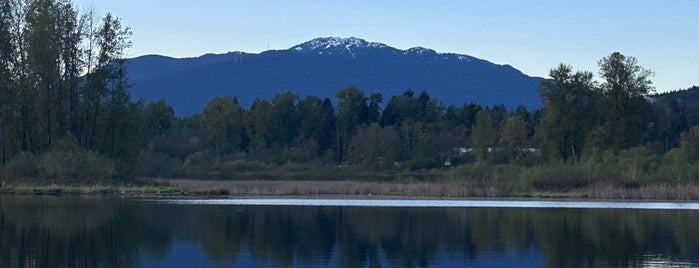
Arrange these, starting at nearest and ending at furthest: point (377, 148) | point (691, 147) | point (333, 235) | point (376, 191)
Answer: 1. point (333, 235)
2. point (376, 191)
3. point (691, 147)
4. point (377, 148)

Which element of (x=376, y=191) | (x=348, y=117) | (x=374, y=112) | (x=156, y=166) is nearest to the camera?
(x=376, y=191)

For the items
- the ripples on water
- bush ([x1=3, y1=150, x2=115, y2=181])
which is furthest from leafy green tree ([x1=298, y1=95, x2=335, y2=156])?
the ripples on water

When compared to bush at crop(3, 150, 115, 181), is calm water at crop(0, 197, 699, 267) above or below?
below

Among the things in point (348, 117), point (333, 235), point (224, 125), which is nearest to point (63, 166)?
point (333, 235)

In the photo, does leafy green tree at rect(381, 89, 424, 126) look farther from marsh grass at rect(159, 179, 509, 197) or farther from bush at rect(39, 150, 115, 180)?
bush at rect(39, 150, 115, 180)

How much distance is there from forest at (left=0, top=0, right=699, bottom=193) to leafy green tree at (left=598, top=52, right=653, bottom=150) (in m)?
0.08

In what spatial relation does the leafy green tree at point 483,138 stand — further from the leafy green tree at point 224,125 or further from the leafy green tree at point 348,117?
the leafy green tree at point 224,125

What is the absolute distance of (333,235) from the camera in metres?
38.0

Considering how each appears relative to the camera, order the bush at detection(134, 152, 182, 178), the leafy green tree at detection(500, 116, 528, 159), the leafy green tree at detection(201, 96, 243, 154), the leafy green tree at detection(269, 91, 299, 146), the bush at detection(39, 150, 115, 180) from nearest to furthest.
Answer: the bush at detection(39, 150, 115, 180) < the bush at detection(134, 152, 182, 178) < the leafy green tree at detection(500, 116, 528, 159) < the leafy green tree at detection(201, 96, 243, 154) < the leafy green tree at detection(269, 91, 299, 146)

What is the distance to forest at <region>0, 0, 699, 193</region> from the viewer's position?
229 feet

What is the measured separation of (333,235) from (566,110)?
51.1 m

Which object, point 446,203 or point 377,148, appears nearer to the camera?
point 446,203

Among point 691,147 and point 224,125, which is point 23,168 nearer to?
point 691,147

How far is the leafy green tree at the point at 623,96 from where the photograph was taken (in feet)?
287
